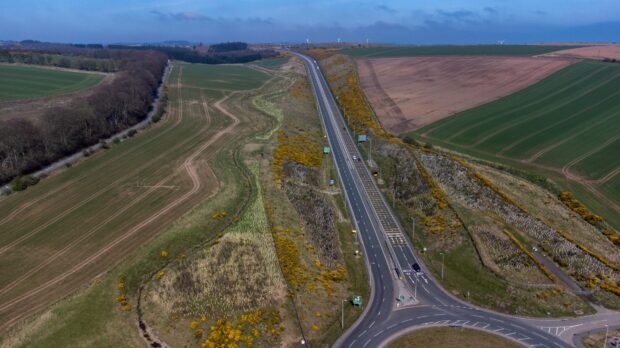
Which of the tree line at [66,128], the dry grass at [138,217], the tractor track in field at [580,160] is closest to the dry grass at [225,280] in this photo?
the dry grass at [138,217]

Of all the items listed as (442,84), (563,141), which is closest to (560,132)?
(563,141)

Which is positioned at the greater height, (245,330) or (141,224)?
(141,224)

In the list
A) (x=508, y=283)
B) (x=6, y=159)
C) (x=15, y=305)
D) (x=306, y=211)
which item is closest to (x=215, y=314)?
(x=15, y=305)

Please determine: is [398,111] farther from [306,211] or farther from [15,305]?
[15,305]

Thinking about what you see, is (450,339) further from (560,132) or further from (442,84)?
(442,84)

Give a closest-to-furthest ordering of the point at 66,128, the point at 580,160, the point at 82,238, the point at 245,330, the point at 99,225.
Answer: the point at 245,330, the point at 82,238, the point at 99,225, the point at 580,160, the point at 66,128

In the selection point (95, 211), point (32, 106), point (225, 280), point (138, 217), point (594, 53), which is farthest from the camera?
point (594, 53)
